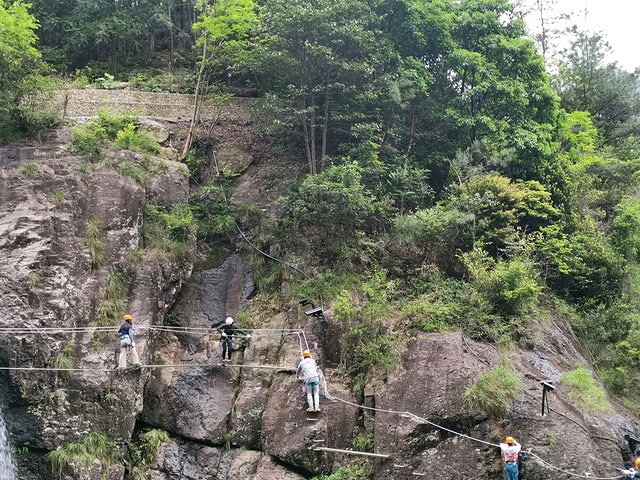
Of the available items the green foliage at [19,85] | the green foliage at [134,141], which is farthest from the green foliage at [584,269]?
the green foliage at [19,85]

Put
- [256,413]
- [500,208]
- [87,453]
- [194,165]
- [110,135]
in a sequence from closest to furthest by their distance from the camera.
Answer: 1. [87,453]
2. [256,413]
3. [500,208]
4. [110,135]
5. [194,165]

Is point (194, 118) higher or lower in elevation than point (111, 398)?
higher

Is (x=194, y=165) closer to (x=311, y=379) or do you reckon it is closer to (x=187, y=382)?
(x=187, y=382)

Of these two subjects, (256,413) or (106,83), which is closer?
(256,413)

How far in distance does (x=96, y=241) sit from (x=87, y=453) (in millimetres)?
5110

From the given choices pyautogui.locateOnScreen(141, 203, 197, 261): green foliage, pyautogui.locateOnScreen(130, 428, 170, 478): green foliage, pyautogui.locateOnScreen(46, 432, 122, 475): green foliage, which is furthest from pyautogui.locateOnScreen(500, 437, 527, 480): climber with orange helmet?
pyautogui.locateOnScreen(141, 203, 197, 261): green foliage

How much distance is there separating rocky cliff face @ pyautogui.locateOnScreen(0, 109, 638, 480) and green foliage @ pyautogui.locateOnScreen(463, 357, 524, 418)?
0.58 feet

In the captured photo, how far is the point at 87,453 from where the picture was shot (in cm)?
1186

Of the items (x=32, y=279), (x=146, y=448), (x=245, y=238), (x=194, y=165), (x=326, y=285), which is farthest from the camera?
(x=194, y=165)

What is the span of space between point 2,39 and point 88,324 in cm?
874

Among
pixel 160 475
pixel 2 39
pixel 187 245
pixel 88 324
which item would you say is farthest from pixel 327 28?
pixel 160 475

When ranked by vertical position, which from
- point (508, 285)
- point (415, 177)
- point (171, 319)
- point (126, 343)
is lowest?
point (171, 319)

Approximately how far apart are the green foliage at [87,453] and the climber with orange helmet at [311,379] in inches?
169

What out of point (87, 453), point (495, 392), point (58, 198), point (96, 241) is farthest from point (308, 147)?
point (87, 453)
